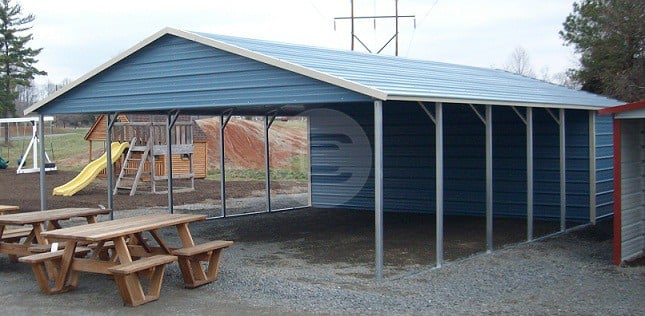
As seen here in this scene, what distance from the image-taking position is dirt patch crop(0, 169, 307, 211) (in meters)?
16.8

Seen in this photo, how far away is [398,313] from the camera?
658 cm

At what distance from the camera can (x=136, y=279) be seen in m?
7.10

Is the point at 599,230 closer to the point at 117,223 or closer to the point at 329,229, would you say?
the point at 329,229

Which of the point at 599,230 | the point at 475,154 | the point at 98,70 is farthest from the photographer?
the point at 475,154

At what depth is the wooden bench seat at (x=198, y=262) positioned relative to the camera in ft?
25.0

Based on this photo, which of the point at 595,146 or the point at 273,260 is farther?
the point at 595,146

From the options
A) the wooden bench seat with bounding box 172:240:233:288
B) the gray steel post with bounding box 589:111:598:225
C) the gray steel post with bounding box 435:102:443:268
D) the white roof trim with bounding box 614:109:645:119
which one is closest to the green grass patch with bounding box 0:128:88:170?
the gray steel post with bounding box 589:111:598:225

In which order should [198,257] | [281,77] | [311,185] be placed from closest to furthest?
[198,257] → [281,77] → [311,185]

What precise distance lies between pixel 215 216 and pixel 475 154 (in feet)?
17.2

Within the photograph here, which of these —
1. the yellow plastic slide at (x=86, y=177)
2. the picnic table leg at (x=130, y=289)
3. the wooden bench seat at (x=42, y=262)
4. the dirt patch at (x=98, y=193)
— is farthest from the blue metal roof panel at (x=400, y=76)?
the yellow plastic slide at (x=86, y=177)

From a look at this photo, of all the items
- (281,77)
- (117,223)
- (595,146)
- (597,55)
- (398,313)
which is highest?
(597,55)

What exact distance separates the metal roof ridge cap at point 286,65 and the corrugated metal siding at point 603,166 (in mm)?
6821

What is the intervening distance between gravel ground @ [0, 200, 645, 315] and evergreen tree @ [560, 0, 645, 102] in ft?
49.9

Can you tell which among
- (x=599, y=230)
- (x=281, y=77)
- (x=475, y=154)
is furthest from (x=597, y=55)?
(x=281, y=77)
